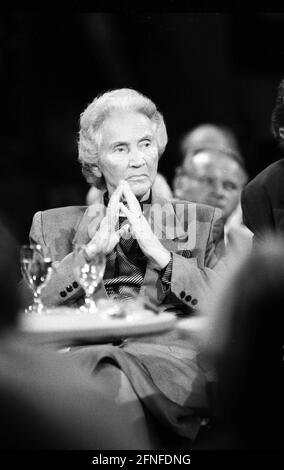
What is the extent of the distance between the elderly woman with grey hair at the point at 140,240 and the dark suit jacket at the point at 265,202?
141 millimetres

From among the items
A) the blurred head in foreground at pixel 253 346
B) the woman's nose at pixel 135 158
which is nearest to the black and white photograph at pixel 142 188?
the woman's nose at pixel 135 158

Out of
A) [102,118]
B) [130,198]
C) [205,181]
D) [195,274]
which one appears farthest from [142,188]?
[205,181]

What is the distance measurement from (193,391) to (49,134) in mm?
1385

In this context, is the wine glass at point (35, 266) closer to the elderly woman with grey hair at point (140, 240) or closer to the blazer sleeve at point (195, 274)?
the elderly woman with grey hair at point (140, 240)

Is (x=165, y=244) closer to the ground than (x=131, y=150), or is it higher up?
closer to the ground

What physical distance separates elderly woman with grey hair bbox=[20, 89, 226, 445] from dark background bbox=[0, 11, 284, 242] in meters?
0.13

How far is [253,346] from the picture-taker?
182cm

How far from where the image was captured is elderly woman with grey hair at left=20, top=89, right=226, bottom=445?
9.80 feet

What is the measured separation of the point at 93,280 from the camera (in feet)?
9.71

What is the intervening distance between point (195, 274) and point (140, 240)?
0.26 meters

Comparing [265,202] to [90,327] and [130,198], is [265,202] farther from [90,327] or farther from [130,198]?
[90,327]

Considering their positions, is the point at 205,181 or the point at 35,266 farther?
the point at 205,181

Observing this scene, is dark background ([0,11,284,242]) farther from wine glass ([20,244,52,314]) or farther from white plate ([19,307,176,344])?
white plate ([19,307,176,344])

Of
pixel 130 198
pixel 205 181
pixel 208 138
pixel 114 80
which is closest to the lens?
pixel 130 198
